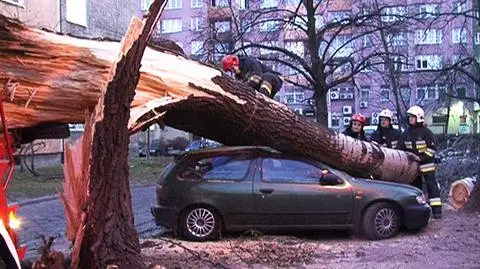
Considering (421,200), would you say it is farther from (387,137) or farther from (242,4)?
(242,4)

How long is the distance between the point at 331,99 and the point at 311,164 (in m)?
65.6

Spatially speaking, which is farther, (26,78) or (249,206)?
(249,206)

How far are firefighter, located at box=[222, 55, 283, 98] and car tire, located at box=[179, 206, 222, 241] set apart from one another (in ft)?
6.53

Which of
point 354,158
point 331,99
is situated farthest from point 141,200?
point 331,99

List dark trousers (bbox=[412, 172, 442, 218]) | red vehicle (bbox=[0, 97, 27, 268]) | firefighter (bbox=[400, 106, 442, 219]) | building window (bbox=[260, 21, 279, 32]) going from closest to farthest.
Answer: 1. red vehicle (bbox=[0, 97, 27, 268])
2. dark trousers (bbox=[412, 172, 442, 218])
3. firefighter (bbox=[400, 106, 442, 219])
4. building window (bbox=[260, 21, 279, 32])

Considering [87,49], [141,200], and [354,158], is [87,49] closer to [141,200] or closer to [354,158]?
[354,158]

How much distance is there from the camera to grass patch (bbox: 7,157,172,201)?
695 inches

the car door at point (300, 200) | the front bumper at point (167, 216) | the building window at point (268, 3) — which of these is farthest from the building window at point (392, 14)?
the front bumper at point (167, 216)

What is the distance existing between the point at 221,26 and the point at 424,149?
18.4 m

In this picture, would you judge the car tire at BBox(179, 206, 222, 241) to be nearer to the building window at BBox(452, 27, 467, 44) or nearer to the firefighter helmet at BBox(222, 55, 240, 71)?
the firefighter helmet at BBox(222, 55, 240, 71)

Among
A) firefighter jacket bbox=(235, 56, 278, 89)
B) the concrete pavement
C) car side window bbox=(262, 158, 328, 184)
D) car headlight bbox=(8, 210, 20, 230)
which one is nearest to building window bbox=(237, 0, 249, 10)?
the concrete pavement

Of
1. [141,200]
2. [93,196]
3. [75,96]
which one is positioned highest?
[75,96]

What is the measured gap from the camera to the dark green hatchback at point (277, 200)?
960 cm

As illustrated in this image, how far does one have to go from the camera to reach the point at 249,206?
9.61 m
